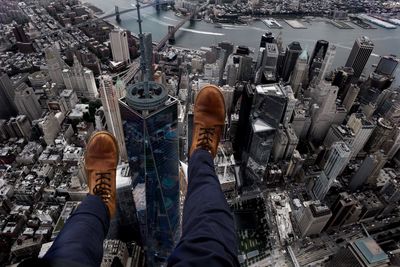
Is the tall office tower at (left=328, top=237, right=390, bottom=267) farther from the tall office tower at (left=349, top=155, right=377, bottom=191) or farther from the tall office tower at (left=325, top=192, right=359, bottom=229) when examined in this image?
the tall office tower at (left=349, top=155, right=377, bottom=191)

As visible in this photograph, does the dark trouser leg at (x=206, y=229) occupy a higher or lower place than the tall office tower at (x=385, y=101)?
higher

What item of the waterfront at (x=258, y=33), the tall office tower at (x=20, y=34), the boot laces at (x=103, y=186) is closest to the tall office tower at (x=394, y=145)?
the waterfront at (x=258, y=33)

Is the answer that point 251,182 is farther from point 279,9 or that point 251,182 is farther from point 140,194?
point 279,9

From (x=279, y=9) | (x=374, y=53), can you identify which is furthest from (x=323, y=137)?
(x=279, y=9)

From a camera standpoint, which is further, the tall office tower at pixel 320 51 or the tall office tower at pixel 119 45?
the tall office tower at pixel 320 51

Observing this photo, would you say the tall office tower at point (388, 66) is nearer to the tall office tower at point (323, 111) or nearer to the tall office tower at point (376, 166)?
the tall office tower at point (323, 111)

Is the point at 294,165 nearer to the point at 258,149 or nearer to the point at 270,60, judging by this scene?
the point at 258,149

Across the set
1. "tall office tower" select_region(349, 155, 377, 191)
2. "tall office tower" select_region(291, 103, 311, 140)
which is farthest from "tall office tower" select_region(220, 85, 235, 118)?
"tall office tower" select_region(349, 155, 377, 191)
